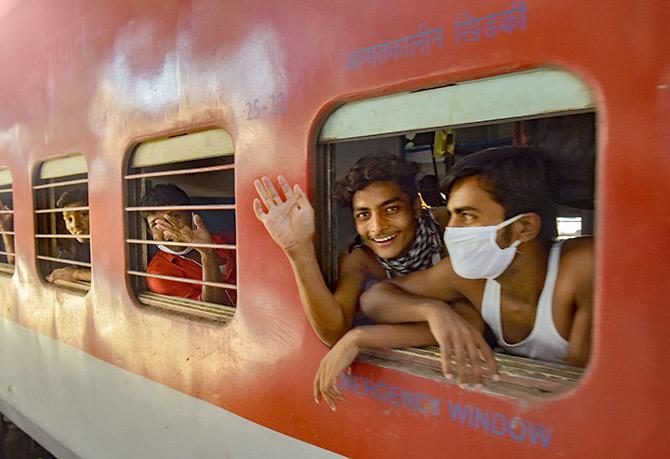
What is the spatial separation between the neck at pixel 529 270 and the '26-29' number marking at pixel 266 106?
81 centimetres

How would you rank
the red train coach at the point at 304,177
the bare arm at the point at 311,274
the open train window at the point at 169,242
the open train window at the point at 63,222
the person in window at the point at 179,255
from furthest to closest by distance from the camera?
the open train window at the point at 63,222 < the person in window at the point at 179,255 < the open train window at the point at 169,242 < the bare arm at the point at 311,274 < the red train coach at the point at 304,177

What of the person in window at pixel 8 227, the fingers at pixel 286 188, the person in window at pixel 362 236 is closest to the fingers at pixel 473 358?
the person in window at pixel 362 236

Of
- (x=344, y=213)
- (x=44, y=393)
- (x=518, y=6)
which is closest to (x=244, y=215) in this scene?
(x=344, y=213)

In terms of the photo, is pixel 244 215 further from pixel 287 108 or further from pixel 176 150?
pixel 176 150

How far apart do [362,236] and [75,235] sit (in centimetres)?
192

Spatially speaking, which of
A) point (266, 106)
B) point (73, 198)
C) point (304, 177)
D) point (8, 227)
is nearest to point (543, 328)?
point (304, 177)

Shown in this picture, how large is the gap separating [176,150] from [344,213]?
87 cm

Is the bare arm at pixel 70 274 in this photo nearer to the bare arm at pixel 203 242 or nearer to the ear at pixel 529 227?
the bare arm at pixel 203 242

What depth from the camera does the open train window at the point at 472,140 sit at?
1.12 meters

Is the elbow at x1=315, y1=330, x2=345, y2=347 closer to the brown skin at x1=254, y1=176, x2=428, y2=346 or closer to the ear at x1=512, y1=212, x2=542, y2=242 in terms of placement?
the brown skin at x1=254, y1=176, x2=428, y2=346

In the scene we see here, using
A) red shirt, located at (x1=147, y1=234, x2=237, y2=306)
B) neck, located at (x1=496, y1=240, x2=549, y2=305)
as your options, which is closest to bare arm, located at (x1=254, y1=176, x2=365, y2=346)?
neck, located at (x1=496, y1=240, x2=549, y2=305)

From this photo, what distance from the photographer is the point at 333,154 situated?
1.56m

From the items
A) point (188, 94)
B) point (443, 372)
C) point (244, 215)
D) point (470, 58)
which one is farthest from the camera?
point (188, 94)

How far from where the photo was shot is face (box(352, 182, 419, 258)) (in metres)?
1.46
